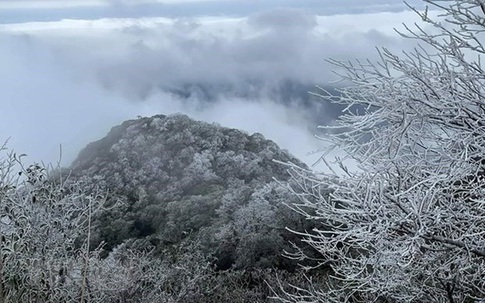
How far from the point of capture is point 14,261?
6.89 metres

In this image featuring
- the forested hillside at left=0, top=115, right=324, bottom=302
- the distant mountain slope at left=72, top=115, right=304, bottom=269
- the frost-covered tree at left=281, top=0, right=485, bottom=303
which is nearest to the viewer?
the frost-covered tree at left=281, top=0, right=485, bottom=303

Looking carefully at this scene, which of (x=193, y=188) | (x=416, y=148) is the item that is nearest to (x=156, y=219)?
(x=193, y=188)

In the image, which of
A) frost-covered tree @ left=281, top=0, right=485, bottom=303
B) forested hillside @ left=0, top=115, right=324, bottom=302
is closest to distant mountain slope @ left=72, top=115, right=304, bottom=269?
forested hillside @ left=0, top=115, right=324, bottom=302

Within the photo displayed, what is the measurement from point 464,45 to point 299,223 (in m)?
11.5

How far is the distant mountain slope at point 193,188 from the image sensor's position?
17328mm

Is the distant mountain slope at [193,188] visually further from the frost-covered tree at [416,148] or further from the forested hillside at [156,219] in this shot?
the frost-covered tree at [416,148]

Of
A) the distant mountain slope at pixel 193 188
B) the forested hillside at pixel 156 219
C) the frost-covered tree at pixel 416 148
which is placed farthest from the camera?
the distant mountain slope at pixel 193 188

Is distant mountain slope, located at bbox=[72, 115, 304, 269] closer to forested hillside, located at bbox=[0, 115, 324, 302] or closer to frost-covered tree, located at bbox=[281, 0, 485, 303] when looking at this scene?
forested hillside, located at bbox=[0, 115, 324, 302]

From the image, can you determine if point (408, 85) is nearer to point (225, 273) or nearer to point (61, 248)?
point (61, 248)

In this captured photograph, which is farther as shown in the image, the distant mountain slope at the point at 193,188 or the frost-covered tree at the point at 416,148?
the distant mountain slope at the point at 193,188

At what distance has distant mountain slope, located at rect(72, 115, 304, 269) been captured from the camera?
682 inches

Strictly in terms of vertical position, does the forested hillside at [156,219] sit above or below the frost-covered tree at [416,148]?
below

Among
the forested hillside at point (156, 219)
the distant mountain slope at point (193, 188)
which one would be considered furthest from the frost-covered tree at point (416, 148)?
the distant mountain slope at point (193, 188)

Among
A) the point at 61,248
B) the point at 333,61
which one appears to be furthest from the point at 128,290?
the point at 333,61
